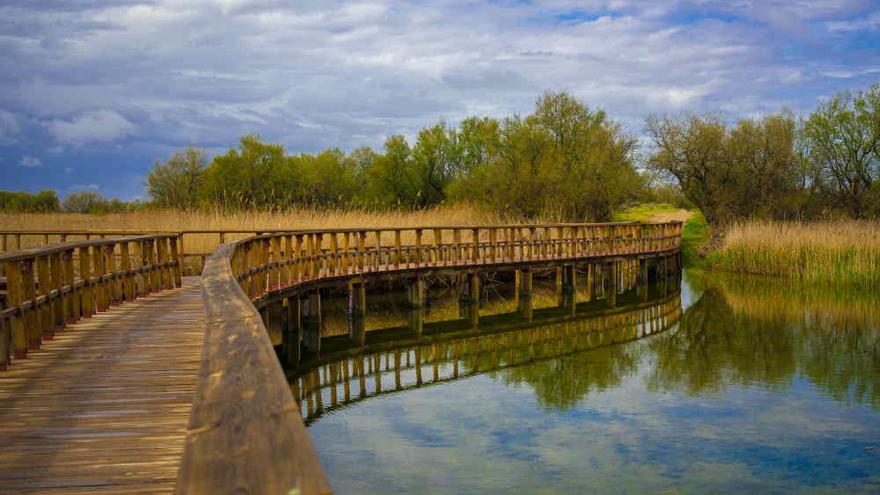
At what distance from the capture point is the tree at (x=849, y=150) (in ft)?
134

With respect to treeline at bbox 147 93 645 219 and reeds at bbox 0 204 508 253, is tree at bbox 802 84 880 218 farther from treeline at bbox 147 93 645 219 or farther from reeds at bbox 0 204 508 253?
reeds at bbox 0 204 508 253

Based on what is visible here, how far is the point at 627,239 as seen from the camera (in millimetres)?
29750

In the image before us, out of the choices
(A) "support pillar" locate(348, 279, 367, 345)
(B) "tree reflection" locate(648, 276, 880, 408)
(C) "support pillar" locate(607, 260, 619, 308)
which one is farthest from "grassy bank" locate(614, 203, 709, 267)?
(A) "support pillar" locate(348, 279, 367, 345)

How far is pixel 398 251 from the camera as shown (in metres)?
21.7

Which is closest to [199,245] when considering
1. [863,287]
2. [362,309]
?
[362,309]

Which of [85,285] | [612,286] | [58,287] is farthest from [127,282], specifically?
[612,286]

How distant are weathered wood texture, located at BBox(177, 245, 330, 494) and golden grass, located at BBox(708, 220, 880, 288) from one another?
26496mm

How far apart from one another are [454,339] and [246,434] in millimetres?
17319

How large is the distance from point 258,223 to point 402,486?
15744mm

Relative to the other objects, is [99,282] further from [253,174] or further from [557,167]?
[253,174]

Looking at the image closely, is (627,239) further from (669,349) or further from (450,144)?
(450,144)

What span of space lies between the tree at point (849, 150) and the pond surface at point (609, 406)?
21517 millimetres

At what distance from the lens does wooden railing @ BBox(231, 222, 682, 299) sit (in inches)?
625

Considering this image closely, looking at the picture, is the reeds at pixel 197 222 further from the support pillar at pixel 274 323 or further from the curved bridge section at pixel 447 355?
the curved bridge section at pixel 447 355
